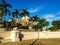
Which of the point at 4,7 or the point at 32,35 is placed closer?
the point at 32,35

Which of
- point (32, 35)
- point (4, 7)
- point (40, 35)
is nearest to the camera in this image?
point (32, 35)

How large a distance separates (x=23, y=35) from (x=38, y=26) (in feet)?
113

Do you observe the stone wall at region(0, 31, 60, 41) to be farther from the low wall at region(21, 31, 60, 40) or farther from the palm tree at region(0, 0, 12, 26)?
the palm tree at region(0, 0, 12, 26)

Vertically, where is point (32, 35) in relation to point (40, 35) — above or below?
above

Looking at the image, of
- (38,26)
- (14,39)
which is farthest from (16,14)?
(14,39)

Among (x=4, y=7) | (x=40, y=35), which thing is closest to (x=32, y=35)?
(x=40, y=35)

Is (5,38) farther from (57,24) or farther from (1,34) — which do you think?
(57,24)

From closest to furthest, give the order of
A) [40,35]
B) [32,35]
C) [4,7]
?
[32,35]
[40,35]
[4,7]

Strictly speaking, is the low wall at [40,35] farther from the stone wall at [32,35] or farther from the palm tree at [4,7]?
the palm tree at [4,7]

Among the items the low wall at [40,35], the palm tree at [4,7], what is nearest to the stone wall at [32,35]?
the low wall at [40,35]

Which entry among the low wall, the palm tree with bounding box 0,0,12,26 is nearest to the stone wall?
the low wall

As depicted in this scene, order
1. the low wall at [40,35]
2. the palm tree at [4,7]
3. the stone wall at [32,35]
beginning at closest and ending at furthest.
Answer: the stone wall at [32,35] < the low wall at [40,35] < the palm tree at [4,7]

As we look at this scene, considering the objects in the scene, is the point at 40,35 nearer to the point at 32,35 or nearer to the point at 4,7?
the point at 32,35

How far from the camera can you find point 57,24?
88.6 m
